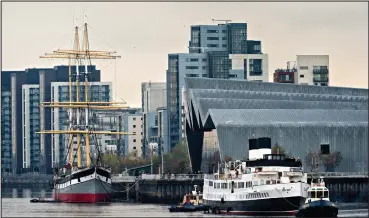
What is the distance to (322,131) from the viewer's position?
653ft

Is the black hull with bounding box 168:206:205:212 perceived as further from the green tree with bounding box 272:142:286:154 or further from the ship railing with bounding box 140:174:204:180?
the green tree with bounding box 272:142:286:154

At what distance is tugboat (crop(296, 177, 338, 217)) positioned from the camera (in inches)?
4500

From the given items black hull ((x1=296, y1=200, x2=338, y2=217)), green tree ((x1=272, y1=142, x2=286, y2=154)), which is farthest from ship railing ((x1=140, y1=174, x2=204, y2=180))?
black hull ((x1=296, y1=200, x2=338, y2=217))

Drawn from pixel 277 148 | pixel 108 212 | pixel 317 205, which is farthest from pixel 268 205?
pixel 277 148

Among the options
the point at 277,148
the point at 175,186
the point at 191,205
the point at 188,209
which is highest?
the point at 277,148


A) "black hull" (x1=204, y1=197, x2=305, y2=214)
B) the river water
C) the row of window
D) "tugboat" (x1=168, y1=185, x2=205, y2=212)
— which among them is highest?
the row of window

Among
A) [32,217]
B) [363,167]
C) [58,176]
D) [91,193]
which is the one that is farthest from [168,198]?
[32,217]

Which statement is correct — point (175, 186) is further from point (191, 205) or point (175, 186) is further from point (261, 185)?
point (261, 185)

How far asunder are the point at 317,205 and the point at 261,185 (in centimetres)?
840

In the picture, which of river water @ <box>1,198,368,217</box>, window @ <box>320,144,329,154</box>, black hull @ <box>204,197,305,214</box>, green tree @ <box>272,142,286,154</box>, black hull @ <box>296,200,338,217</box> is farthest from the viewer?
window @ <box>320,144,329,154</box>

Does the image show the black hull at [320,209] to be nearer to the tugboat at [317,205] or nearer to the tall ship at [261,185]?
the tugboat at [317,205]

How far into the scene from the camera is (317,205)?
376ft

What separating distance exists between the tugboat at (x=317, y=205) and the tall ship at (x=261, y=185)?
2.76 metres

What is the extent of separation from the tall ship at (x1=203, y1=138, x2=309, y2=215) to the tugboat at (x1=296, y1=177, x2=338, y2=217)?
276cm
